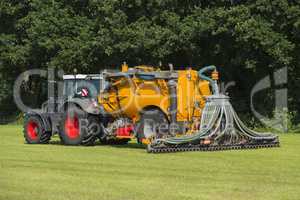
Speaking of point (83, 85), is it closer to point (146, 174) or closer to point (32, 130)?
point (32, 130)

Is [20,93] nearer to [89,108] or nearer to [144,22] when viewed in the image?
[144,22]

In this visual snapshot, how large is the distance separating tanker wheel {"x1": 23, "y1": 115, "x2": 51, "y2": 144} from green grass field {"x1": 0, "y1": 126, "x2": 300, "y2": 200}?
3.17m

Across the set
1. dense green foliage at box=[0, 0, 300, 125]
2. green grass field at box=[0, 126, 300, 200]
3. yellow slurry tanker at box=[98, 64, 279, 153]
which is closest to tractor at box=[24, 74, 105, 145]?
yellow slurry tanker at box=[98, 64, 279, 153]

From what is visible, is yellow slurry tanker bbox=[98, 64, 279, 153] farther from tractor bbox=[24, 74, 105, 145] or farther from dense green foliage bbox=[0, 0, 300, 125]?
dense green foliage bbox=[0, 0, 300, 125]

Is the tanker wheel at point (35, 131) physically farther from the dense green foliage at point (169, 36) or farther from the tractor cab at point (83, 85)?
the dense green foliage at point (169, 36)

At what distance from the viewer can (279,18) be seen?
108 feet

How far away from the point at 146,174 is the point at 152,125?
22.9 feet

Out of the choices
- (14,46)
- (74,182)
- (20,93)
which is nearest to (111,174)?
(74,182)

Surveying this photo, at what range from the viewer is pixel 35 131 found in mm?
24953

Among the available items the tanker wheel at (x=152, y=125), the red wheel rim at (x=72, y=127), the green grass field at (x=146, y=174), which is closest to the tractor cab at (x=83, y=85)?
the red wheel rim at (x=72, y=127)

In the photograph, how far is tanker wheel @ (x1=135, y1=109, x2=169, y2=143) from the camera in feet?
70.4

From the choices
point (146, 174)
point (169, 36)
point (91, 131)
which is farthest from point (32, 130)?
point (169, 36)

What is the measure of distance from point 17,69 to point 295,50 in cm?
2004

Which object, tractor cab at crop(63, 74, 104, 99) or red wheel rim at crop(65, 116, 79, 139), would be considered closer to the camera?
red wheel rim at crop(65, 116, 79, 139)
